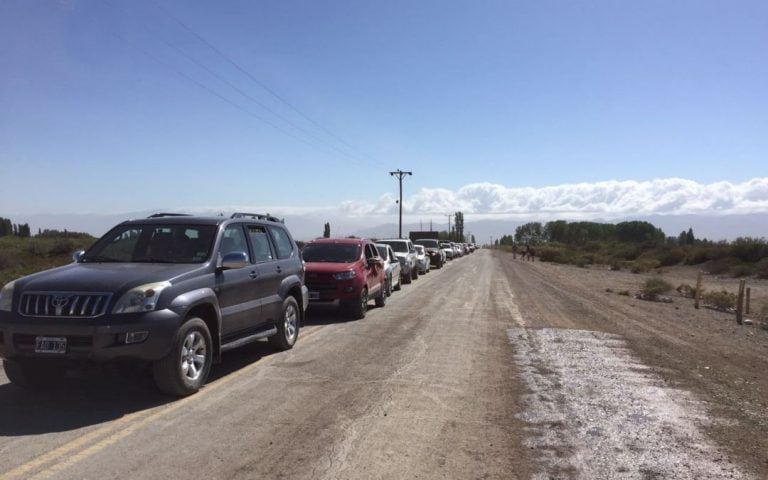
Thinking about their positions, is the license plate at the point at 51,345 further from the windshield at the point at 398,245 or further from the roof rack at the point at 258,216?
the windshield at the point at 398,245

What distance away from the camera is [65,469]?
4.14 m

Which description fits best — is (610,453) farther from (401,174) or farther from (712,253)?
(401,174)

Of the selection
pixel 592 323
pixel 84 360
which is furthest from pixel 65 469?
pixel 592 323

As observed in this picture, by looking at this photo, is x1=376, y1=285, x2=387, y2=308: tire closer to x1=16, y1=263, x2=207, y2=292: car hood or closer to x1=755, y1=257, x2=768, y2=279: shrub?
x1=16, y1=263, x2=207, y2=292: car hood

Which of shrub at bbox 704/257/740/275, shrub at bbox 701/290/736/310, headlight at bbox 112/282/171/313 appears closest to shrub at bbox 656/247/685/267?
shrub at bbox 704/257/740/275

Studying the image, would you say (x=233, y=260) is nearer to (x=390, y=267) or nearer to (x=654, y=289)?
(x=390, y=267)

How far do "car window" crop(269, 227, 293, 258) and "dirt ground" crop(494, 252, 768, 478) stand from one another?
17.7ft

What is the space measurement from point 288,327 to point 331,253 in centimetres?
499

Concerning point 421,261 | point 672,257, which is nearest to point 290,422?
point 421,261

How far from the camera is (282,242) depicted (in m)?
9.11

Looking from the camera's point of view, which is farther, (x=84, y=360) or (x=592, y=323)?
(x=592, y=323)

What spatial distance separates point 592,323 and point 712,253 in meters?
41.7

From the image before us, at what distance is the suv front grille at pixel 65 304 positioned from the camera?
213 inches

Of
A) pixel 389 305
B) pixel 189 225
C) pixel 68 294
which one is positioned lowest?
pixel 389 305
